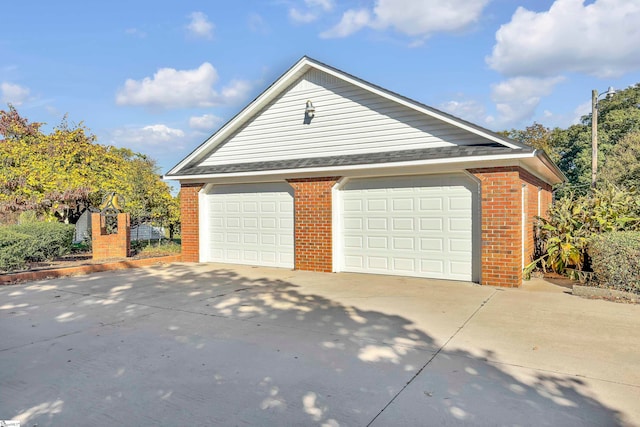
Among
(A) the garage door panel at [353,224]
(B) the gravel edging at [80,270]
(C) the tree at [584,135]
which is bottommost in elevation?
(B) the gravel edging at [80,270]

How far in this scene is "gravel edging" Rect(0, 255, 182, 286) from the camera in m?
8.75

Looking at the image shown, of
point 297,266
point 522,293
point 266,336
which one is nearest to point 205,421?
point 266,336

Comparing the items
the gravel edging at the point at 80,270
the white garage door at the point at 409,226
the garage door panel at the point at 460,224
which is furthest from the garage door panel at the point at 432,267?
the gravel edging at the point at 80,270

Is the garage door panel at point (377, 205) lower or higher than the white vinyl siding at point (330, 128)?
lower

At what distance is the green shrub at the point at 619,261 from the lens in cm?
669

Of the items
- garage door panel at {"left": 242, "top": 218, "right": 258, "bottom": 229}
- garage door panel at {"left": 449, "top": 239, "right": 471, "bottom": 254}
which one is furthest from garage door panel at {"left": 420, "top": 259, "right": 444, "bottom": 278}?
garage door panel at {"left": 242, "top": 218, "right": 258, "bottom": 229}

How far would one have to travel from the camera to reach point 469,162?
26.6 feet

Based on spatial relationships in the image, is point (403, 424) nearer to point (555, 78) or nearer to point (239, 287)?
point (239, 287)

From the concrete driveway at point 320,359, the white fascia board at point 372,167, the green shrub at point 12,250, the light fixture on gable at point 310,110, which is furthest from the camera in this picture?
the light fixture on gable at point 310,110

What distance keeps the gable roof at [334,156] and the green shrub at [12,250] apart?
160 inches

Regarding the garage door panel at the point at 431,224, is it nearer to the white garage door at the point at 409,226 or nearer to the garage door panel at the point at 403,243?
the white garage door at the point at 409,226

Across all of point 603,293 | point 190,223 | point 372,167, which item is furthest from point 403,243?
point 190,223

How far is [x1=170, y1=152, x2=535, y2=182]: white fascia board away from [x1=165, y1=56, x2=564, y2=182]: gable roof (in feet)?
0.13

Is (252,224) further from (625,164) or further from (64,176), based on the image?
(625,164)
